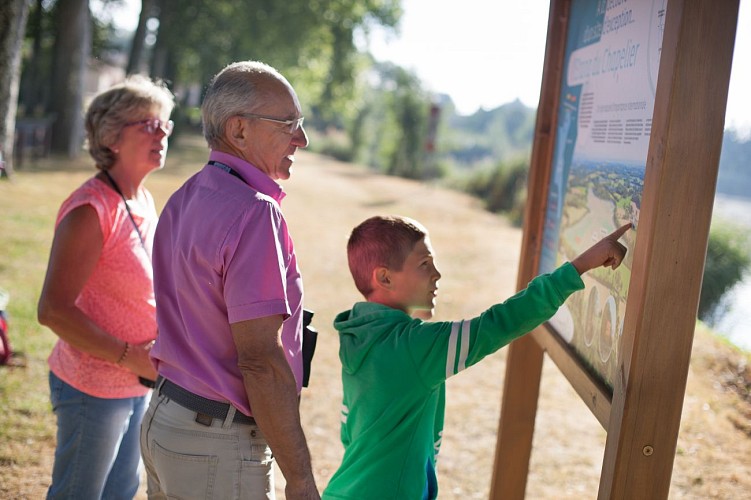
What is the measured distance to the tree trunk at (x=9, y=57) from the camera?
1172 centimetres

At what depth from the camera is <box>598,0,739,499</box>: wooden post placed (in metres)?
1.66

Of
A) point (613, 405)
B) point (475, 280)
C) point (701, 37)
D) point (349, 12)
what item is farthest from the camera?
point (349, 12)

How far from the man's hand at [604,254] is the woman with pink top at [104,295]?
1.52 meters

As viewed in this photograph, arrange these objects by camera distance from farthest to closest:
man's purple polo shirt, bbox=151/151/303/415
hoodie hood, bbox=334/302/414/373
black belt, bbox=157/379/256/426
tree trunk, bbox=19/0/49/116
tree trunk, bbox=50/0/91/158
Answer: tree trunk, bbox=19/0/49/116
tree trunk, bbox=50/0/91/158
hoodie hood, bbox=334/302/414/373
black belt, bbox=157/379/256/426
man's purple polo shirt, bbox=151/151/303/415

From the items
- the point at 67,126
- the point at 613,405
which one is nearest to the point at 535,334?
the point at 613,405

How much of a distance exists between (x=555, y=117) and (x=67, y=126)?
769 inches

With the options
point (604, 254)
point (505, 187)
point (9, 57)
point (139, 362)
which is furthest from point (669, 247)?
Answer: point (505, 187)

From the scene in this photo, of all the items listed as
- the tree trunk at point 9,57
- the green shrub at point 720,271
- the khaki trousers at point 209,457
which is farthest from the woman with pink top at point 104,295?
the green shrub at point 720,271

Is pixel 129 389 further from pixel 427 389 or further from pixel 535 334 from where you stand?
pixel 535 334

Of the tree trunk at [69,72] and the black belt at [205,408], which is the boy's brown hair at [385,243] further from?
the tree trunk at [69,72]

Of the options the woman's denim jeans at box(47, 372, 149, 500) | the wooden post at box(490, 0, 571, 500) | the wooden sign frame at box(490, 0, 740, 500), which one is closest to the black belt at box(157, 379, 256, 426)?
the woman's denim jeans at box(47, 372, 149, 500)

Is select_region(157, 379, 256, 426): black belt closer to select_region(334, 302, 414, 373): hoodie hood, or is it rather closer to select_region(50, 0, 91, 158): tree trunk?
select_region(334, 302, 414, 373): hoodie hood

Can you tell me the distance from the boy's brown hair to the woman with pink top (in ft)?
2.83

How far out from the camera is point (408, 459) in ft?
7.34
